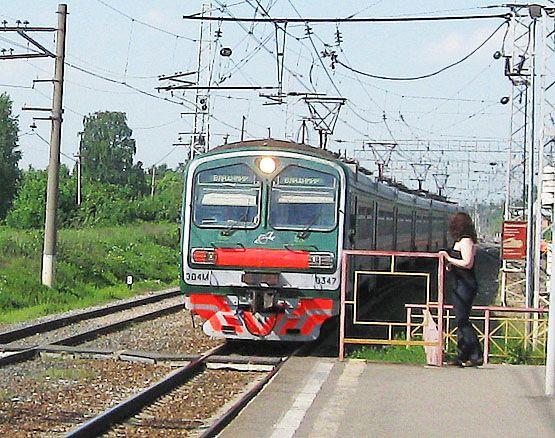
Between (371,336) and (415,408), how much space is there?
718 cm

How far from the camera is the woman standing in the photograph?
11656 millimetres

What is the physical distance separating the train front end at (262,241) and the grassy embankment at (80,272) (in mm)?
6578

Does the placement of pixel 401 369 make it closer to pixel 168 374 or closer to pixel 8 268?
pixel 168 374

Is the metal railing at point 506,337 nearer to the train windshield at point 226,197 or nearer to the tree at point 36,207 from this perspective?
the train windshield at point 226,197

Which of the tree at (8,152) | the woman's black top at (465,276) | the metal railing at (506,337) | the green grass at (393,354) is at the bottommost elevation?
the green grass at (393,354)

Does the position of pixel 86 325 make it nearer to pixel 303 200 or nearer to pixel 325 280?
pixel 303 200

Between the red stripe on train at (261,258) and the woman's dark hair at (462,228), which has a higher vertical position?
the woman's dark hair at (462,228)

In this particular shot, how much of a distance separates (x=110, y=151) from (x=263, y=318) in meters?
92.1

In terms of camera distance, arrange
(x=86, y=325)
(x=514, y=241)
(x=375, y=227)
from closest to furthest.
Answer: (x=375, y=227) → (x=86, y=325) → (x=514, y=241)

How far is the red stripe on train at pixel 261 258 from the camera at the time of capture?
13.4 metres

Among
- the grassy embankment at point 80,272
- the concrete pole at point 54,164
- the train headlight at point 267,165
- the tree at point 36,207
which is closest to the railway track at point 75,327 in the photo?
the grassy embankment at point 80,272

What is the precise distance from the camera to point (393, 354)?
1360 cm

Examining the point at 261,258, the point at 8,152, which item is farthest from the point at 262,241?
the point at 8,152

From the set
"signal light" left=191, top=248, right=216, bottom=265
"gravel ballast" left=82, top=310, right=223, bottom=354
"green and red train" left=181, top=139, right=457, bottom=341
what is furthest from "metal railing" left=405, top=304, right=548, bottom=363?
"gravel ballast" left=82, top=310, right=223, bottom=354
